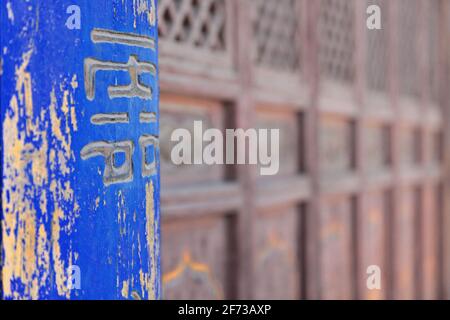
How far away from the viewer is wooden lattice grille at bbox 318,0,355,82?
11.2 feet

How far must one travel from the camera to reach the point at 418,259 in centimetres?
493

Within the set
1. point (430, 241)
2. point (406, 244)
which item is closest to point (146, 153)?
point (406, 244)

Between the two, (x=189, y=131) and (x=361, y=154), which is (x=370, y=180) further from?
(x=189, y=131)

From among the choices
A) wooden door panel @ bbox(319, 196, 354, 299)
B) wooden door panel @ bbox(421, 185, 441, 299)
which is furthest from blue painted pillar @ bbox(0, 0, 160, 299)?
wooden door panel @ bbox(421, 185, 441, 299)

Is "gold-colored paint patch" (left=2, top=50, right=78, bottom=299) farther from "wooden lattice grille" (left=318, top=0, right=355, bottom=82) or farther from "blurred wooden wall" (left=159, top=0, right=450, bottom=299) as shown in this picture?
"wooden lattice grille" (left=318, top=0, right=355, bottom=82)

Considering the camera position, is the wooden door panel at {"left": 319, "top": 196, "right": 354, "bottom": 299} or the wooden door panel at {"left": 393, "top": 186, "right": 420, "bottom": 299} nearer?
the wooden door panel at {"left": 319, "top": 196, "right": 354, "bottom": 299}

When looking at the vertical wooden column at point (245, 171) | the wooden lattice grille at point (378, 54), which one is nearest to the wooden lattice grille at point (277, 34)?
the vertical wooden column at point (245, 171)

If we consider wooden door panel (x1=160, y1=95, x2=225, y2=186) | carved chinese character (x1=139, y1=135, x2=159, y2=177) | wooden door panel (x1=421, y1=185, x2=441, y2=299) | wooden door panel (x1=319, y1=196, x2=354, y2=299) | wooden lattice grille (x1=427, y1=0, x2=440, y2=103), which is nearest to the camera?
carved chinese character (x1=139, y1=135, x2=159, y2=177)

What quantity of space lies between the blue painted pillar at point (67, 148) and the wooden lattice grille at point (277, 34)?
169 cm

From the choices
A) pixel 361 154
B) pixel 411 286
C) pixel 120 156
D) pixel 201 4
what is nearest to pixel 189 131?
pixel 201 4

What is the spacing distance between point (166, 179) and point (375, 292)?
7.49 feet

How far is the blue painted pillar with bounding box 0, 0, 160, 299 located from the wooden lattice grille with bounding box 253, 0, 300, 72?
169 centimetres

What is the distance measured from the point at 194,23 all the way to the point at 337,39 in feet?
4.87

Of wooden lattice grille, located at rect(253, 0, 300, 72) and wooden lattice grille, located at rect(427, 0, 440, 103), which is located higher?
wooden lattice grille, located at rect(427, 0, 440, 103)
